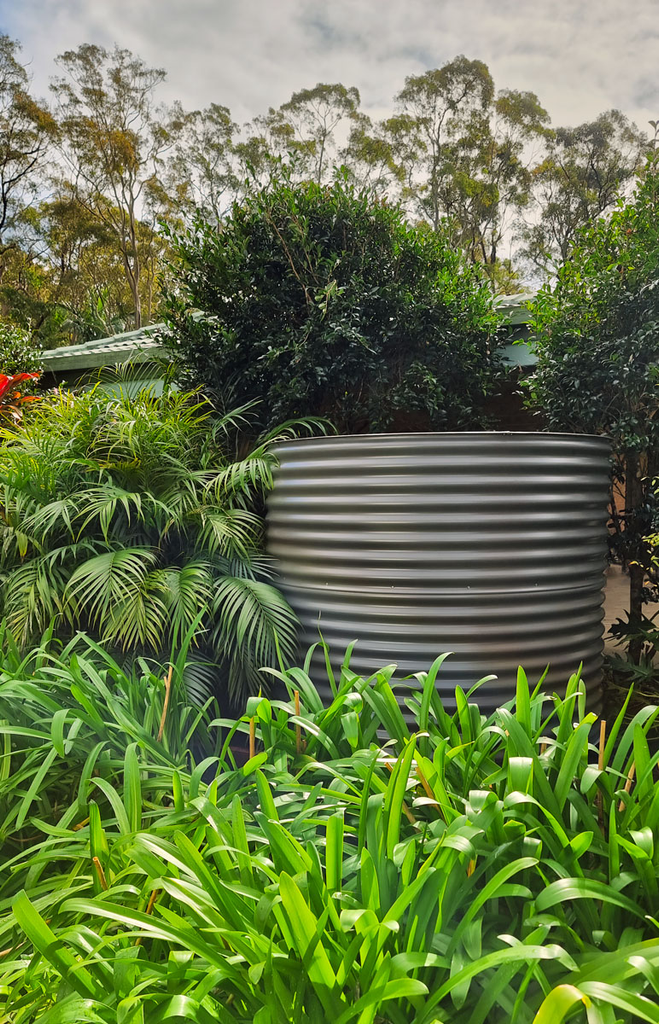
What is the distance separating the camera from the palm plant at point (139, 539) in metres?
2.54

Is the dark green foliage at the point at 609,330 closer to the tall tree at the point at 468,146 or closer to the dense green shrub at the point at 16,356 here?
the dense green shrub at the point at 16,356

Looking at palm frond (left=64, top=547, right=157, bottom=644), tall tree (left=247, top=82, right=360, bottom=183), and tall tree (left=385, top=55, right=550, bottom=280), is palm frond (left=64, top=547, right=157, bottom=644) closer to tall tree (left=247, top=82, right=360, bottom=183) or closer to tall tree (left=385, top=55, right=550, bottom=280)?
tall tree (left=385, top=55, right=550, bottom=280)

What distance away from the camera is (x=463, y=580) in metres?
2.44

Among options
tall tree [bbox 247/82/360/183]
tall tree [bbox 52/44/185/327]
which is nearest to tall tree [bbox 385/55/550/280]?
tall tree [bbox 247/82/360/183]

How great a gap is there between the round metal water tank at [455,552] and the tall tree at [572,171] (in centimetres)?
2491

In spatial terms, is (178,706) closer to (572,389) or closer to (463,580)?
(463,580)

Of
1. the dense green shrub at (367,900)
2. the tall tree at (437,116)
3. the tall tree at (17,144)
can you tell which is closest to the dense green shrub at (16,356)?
the dense green shrub at (367,900)

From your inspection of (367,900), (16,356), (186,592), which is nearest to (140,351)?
(186,592)

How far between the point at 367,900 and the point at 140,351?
148 inches

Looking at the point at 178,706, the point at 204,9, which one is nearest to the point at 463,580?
the point at 178,706

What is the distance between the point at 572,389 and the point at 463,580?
149cm

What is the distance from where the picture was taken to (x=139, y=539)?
115 inches

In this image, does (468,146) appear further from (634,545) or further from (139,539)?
(139,539)

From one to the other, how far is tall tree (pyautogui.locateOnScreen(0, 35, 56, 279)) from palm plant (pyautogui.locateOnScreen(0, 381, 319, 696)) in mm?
26044
